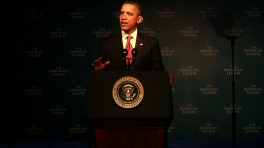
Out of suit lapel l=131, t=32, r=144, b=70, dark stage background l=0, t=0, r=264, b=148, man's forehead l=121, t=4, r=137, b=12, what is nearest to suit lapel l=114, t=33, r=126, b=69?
suit lapel l=131, t=32, r=144, b=70

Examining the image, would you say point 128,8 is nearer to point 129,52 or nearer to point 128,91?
point 129,52

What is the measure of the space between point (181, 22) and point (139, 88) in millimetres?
3010

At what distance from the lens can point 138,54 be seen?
2527mm

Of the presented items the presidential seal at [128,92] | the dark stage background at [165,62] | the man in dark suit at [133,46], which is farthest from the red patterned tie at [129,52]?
the dark stage background at [165,62]

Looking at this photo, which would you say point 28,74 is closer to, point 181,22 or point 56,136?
point 56,136

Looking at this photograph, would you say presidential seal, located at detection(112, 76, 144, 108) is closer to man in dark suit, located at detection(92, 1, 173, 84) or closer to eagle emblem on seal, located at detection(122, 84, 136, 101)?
eagle emblem on seal, located at detection(122, 84, 136, 101)

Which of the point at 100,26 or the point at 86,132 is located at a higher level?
the point at 100,26

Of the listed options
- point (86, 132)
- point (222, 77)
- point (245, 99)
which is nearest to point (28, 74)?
point (86, 132)

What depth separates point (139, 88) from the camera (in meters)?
2.00

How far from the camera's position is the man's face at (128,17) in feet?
8.13

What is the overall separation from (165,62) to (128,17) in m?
2.41

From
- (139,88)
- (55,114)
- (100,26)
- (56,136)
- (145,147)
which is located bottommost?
(56,136)

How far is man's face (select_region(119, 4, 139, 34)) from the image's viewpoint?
8.13 feet

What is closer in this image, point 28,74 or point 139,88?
point 139,88
